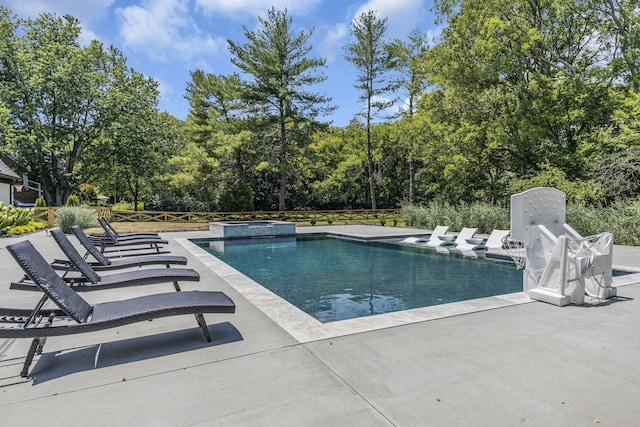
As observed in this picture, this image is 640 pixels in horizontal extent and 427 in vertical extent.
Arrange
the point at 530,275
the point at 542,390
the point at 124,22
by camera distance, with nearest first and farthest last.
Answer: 1. the point at 542,390
2. the point at 530,275
3. the point at 124,22

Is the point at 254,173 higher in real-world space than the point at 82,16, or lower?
lower

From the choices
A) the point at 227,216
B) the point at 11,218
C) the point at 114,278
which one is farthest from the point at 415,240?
the point at 11,218

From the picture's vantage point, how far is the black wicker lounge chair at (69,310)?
8.93 feet

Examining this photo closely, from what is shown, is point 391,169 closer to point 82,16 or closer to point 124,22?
point 124,22

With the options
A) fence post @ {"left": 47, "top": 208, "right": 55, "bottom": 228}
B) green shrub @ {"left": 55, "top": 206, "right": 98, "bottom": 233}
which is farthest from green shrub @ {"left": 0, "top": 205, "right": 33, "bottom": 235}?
fence post @ {"left": 47, "top": 208, "right": 55, "bottom": 228}

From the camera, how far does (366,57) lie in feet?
89.0

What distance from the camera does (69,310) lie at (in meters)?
2.84

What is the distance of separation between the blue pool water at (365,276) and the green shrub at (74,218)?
7151mm

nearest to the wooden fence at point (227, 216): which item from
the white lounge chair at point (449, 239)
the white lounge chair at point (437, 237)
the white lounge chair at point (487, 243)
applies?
the white lounge chair at point (437, 237)

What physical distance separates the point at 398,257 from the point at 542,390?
8211mm

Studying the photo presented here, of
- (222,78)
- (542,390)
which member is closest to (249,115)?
(222,78)

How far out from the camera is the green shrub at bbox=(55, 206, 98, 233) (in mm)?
15305

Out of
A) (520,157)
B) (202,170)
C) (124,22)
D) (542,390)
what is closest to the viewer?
(542,390)

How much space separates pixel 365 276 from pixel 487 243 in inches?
197
